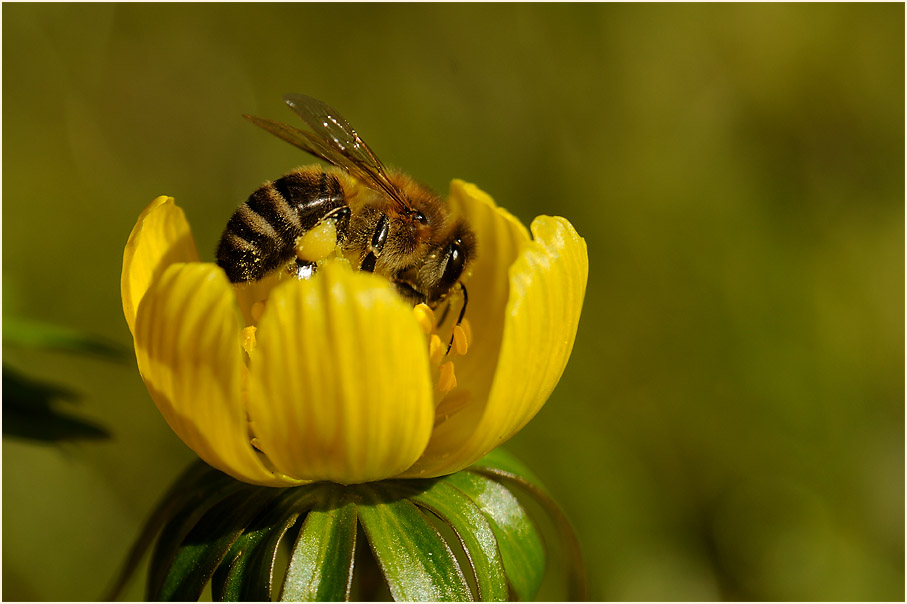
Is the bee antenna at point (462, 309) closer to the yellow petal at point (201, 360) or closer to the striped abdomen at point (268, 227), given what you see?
the striped abdomen at point (268, 227)

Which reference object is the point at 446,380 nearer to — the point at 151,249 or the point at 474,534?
the point at 474,534

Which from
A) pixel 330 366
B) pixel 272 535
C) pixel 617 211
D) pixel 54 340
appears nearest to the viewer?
pixel 330 366

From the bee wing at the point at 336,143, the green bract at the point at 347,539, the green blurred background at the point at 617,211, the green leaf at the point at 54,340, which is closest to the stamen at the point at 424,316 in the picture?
the bee wing at the point at 336,143

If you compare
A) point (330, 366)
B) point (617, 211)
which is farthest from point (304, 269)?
point (617, 211)

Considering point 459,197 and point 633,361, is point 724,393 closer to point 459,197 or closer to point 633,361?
point 633,361

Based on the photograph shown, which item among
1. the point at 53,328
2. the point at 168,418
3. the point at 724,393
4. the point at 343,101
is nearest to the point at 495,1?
the point at 343,101
